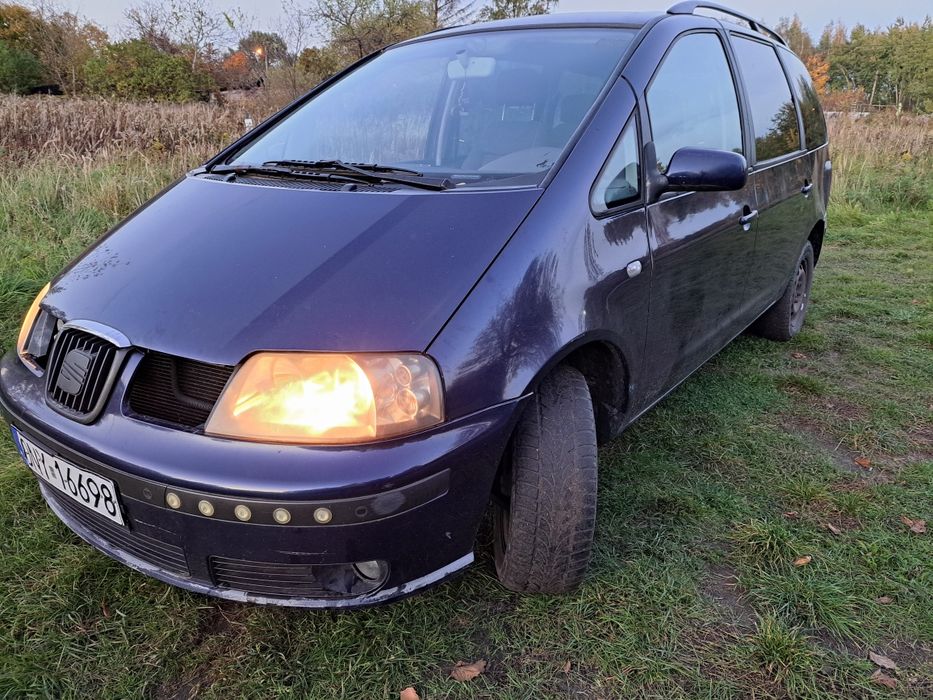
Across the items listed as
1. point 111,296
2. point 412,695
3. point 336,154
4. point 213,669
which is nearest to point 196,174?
point 336,154

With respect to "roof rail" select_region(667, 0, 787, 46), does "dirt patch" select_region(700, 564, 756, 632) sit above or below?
below

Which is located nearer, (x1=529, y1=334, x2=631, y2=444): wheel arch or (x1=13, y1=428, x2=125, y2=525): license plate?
(x1=13, y1=428, x2=125, y2=525): license plate

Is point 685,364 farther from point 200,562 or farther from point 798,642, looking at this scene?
point 200,562

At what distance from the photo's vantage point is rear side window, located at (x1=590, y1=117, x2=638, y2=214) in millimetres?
1879

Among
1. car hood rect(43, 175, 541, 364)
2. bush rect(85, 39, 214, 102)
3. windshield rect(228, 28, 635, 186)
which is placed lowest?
car hood rect(43, 175, 541, 364)

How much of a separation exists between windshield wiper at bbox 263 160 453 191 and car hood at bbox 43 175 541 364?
0.07 m

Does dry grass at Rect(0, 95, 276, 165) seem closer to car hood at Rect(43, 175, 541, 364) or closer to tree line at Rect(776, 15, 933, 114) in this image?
car hood at Rect(43, 175, 541, 364)

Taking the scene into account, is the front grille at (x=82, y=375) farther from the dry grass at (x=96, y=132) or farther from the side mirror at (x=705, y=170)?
the dry grass at (x=96, y=132)

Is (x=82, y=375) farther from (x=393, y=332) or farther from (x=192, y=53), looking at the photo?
(x=192, y=53)

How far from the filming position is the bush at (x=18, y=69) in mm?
20094

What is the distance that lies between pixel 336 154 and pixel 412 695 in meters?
1.65

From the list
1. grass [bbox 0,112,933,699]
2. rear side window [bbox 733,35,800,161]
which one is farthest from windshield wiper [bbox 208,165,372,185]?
rear side window [bbox 733,35,800,161]

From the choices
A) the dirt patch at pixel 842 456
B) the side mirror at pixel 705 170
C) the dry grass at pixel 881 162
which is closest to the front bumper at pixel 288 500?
the side mirror at pixel 705 170

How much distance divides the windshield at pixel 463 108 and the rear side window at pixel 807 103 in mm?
1813
